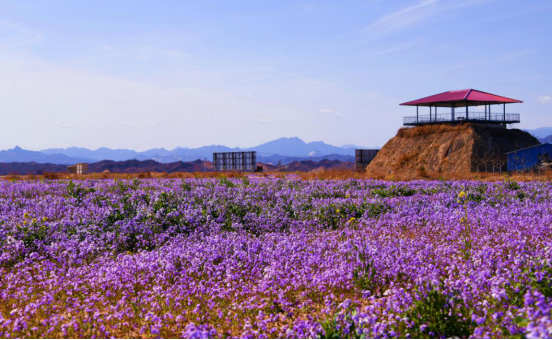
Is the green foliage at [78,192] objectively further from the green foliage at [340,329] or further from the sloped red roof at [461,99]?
the sloped red roof at [461,99]

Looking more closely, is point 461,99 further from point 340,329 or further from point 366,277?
point 340,329

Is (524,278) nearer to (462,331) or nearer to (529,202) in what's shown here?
(462,331)

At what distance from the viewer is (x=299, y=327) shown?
4332 mm

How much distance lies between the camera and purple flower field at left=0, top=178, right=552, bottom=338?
4.46m

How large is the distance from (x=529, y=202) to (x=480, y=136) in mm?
36483

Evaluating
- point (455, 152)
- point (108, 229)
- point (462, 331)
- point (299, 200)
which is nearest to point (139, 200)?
point (108, 229)

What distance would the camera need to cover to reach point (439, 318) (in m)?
4.23

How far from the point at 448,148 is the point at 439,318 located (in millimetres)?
44044

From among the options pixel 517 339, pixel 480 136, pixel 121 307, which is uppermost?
pixel 480 136

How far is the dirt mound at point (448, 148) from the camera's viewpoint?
43438 mm

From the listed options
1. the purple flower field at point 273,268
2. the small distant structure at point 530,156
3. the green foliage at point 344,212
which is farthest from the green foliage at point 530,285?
the small distant structure at point 530,156

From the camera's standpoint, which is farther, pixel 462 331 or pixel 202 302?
pixel 202 302

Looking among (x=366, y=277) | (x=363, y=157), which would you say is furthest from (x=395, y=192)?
(x=363, y=157)

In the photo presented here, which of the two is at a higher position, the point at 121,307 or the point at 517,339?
the point at 517,339
